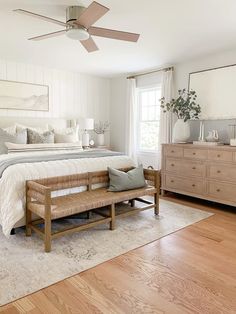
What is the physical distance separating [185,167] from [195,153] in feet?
0.97

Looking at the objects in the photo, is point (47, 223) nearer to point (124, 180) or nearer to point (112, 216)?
point (112, 216)

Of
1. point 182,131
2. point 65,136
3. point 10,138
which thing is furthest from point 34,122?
point 182,131

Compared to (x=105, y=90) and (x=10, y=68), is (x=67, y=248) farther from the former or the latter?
(x=105, y=90)

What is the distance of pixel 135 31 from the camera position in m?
3.21

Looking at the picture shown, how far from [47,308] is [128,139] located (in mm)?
4436

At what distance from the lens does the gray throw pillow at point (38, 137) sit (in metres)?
4.23

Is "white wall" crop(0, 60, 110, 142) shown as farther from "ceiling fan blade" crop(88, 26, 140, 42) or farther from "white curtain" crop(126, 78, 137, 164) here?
"ceiling fan blade" crop(88, 26, 140, 42)

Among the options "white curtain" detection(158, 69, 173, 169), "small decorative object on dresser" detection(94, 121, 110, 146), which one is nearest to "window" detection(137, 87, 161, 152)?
"white curtain" detection(158, 69, 173, 169)

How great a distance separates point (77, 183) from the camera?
3031 mm

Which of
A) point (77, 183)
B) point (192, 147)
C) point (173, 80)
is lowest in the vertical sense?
point (77, 183)

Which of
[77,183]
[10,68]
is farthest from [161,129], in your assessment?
[10,68]

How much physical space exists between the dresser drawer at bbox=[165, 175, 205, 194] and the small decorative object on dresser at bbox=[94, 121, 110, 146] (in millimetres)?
2124

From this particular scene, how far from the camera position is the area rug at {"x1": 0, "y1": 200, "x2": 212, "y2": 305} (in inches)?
75.2

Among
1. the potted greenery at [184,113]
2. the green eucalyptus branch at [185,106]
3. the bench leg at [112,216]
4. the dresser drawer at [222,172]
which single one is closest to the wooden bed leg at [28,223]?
the bench leg at [112,216]
